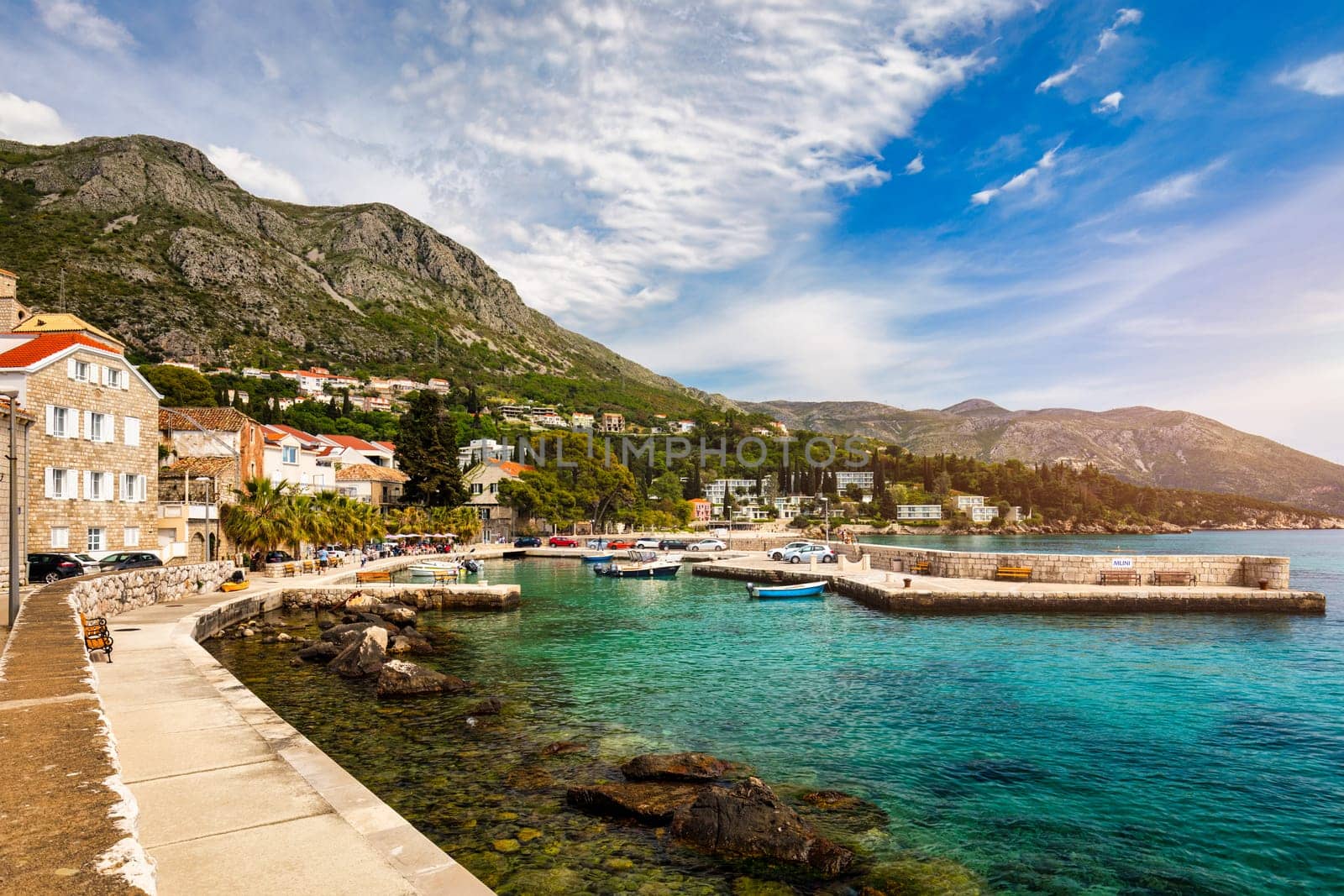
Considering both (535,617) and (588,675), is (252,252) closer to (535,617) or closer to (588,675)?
(535,617)

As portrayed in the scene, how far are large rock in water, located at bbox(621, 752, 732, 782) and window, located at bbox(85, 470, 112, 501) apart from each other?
34641mm

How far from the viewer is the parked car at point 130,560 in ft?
106

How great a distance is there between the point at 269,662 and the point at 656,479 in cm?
12409

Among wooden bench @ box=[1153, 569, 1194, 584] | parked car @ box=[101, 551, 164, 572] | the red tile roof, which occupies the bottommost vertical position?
wooden bench @ box=[1153, 569, 1194, 584]

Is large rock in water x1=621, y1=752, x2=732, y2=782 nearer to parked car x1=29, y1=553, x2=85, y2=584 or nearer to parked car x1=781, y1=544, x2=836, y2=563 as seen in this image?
parked car x1=29, y1=553, x2=85, y2=584

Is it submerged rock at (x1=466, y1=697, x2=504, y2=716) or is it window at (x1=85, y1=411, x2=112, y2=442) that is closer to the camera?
submerged rock at (x1=466, y1=697, x2=504, y2=716)

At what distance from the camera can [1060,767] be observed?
47.2 ft

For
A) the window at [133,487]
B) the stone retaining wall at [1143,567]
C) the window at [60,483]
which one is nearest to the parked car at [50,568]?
the window at [60,483]

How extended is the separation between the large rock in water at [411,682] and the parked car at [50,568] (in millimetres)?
18965

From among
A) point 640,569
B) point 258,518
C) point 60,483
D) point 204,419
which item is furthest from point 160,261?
point 640,569

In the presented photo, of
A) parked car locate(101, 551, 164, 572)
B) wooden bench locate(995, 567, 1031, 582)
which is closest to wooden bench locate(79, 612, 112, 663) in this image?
parked car locate(101, 551, 164, 572)

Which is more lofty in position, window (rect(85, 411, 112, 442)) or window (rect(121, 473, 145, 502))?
window (rect(85, 411, 112, 442))

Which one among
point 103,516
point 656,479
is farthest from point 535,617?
point 656,479

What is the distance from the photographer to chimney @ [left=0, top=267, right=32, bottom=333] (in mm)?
43219
